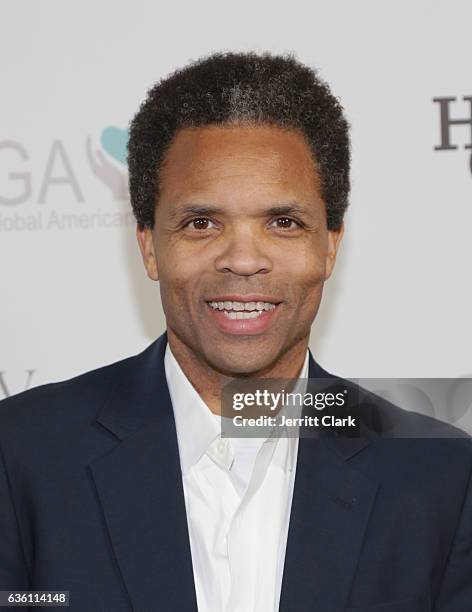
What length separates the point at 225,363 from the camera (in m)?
1.65

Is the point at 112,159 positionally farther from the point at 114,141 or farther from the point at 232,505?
the point at 232,505

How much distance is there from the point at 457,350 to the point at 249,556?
0.94 m

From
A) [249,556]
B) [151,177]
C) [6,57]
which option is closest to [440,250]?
[151,177]

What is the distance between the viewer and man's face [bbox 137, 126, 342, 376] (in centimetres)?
160

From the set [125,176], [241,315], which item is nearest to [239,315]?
[241,315]

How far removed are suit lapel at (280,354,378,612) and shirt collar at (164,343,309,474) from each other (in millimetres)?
59

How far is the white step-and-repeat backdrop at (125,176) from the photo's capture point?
228 cm

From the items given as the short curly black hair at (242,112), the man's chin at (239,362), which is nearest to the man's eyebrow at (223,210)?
the short curly black hair at (242,112)

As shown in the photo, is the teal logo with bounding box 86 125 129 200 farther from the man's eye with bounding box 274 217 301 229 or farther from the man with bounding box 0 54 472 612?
the man's eye with bounding box 274 217 301 229

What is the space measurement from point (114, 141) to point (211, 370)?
84cm

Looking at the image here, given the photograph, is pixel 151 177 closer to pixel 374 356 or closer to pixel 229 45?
pixel 229 45

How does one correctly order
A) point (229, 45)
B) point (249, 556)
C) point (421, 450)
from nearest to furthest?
point (249, 556) < point (421, 450) < point (229, 45)

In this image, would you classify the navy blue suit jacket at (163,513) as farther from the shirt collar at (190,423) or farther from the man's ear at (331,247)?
the man's ear at (331,247)

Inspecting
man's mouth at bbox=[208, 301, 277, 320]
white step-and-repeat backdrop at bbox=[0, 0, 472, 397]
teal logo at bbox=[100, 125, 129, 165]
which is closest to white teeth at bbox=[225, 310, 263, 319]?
man's mouth at bbox=[208, 301, 277, 320]
